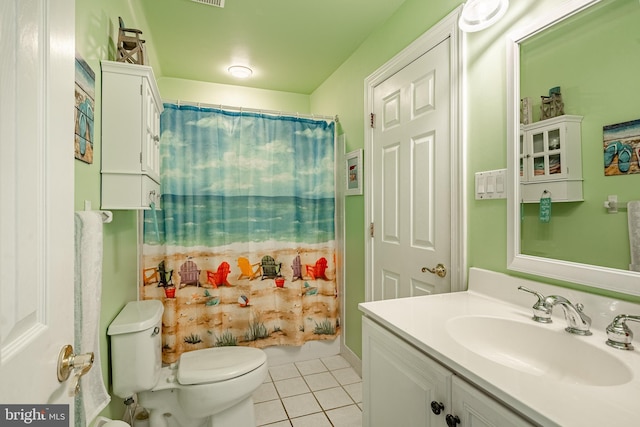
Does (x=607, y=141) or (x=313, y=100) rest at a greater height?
(x=313, y=100)

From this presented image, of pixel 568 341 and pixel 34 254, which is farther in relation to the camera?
pixel 568 341

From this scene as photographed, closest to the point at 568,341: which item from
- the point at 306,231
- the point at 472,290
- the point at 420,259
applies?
the point at 472,290

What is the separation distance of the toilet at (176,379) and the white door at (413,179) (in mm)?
955

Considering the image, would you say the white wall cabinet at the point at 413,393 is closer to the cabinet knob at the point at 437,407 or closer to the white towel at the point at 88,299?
the cabinet knob at the point at 437,407

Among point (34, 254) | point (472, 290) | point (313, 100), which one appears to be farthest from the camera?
point (313, 100)

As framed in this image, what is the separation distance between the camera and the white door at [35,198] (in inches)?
17.0

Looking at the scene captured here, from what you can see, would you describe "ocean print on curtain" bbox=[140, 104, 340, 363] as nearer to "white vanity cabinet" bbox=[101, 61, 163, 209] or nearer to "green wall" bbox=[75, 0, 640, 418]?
"green wall" bbox=[75, 0, 640, 418]

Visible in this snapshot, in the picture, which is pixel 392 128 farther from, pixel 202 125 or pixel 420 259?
pixel 202 125

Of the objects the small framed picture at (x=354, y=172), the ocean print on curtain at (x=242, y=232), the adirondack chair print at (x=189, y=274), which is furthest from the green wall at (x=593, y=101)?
the adirondack chair print at (x=189, y=274)

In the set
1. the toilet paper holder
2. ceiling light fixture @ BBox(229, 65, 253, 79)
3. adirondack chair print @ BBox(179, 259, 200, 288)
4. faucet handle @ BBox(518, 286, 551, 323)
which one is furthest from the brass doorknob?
ceiling light fixture @ BBox(229, 65, 253, 79)

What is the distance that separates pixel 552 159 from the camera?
1070 millimetres

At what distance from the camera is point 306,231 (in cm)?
254

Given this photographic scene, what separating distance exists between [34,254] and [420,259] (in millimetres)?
1572

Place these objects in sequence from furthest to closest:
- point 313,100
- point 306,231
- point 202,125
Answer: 1. point 313,100
2. point 306,231
3. point 202,125
